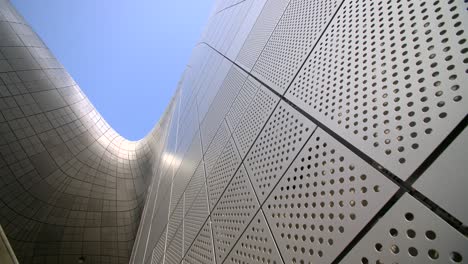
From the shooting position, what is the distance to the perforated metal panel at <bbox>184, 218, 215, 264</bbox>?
9.61ft

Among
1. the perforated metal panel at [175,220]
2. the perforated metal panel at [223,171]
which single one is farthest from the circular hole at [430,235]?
the perforated metal panel at [175,220]

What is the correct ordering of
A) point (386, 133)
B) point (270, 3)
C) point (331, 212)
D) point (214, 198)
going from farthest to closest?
point (270, 3), point (214, 198), point (331, 212), point (386, 133)

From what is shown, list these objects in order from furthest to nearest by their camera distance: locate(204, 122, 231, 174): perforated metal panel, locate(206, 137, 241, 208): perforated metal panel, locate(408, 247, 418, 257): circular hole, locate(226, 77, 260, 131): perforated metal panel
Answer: locate(204, 122, 231, 174): perforated metal panel, locate(226, 77, 260, 131): perforated metal panel, locate(206, 137, 241, 208): perforated metal panel, locate(408, 247, 418, 257): circular hole

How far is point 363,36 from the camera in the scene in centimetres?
178

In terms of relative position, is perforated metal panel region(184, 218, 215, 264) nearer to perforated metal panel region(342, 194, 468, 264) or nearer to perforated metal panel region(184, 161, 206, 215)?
perforated metal panel region(184, 161, 206, 215)

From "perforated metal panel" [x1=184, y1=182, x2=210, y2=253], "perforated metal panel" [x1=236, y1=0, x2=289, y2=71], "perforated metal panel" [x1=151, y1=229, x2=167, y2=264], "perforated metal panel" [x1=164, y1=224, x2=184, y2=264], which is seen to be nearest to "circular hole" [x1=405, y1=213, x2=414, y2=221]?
"perforated metal panel" [x1=184, y1=182, x2=210, y2=253]

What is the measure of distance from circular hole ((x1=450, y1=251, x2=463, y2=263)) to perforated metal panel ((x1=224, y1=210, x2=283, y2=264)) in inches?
39.8

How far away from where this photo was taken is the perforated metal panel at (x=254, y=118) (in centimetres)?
273

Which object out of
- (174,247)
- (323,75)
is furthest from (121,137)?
(323,75)

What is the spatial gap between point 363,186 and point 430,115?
410 millimetres

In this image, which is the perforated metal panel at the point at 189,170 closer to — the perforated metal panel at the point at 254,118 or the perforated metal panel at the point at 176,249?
the perforated metal panel at the point at 176,249

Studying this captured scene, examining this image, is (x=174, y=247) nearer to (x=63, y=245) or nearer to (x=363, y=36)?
(x=363, y=36)

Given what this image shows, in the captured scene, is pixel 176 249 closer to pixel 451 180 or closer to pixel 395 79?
pixel 395 79

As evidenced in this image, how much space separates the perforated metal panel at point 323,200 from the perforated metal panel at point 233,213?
0.37 metres
